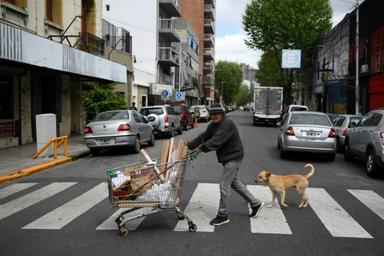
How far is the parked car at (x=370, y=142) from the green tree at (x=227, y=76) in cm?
11596

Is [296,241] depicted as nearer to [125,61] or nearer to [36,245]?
[36,245]

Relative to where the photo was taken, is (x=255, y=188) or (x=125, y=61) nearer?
(x=255, y=188)

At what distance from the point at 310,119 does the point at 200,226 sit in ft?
29.3

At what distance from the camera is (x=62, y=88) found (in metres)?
22.6

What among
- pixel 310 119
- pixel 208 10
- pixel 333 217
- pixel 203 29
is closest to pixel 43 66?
pixel 310 119

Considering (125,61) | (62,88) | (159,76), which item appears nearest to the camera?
(62,88)

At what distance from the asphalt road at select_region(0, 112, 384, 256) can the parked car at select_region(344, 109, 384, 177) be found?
0.50 m

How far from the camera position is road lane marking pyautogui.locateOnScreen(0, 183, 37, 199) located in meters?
9.10

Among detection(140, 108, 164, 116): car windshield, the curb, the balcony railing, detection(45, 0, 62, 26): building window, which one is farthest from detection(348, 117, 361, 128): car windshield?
detection(45, 0, 62, 26): building window

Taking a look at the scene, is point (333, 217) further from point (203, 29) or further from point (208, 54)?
point (208, 54)

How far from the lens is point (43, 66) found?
52.6ft

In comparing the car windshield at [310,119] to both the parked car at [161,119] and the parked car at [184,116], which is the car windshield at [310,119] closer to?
the parked car at [161,119]

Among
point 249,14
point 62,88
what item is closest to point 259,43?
point 249,14

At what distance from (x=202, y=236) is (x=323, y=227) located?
1.81m
